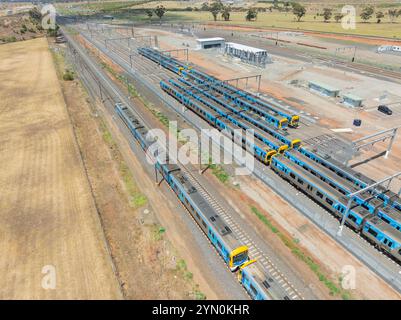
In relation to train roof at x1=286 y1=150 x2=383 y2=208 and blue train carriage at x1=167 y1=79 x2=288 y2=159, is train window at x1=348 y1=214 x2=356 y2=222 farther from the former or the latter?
blue train carriage at x1=167 y1=79 x2=288 y2=159

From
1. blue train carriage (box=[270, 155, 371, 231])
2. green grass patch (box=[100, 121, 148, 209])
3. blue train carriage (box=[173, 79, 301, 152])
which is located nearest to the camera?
blue train carriage (box=[270, 155, 371, 231])

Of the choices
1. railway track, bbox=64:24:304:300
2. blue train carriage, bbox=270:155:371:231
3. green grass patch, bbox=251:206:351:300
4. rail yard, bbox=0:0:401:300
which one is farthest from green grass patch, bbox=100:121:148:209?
blue train carriage, bbox=270:155:371:231

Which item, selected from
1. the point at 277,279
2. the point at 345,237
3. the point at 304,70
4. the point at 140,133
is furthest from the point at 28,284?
the point at 304,70

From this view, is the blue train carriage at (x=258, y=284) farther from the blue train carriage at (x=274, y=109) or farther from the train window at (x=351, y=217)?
the blue train carriage at (x=274, y=109)

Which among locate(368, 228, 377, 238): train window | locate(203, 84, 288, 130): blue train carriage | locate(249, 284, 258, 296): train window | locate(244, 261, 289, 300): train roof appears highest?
locate(203, 84, 288, 130): blue train carriage

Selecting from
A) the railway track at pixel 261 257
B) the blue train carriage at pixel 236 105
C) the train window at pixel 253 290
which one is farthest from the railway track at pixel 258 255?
the blue train carriage at pixel 236 105

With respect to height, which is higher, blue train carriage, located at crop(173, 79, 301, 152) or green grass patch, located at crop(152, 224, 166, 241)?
blue train carriage, located at crop(173, 79, 301, 152)

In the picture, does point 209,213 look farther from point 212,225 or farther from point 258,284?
point 258,284
